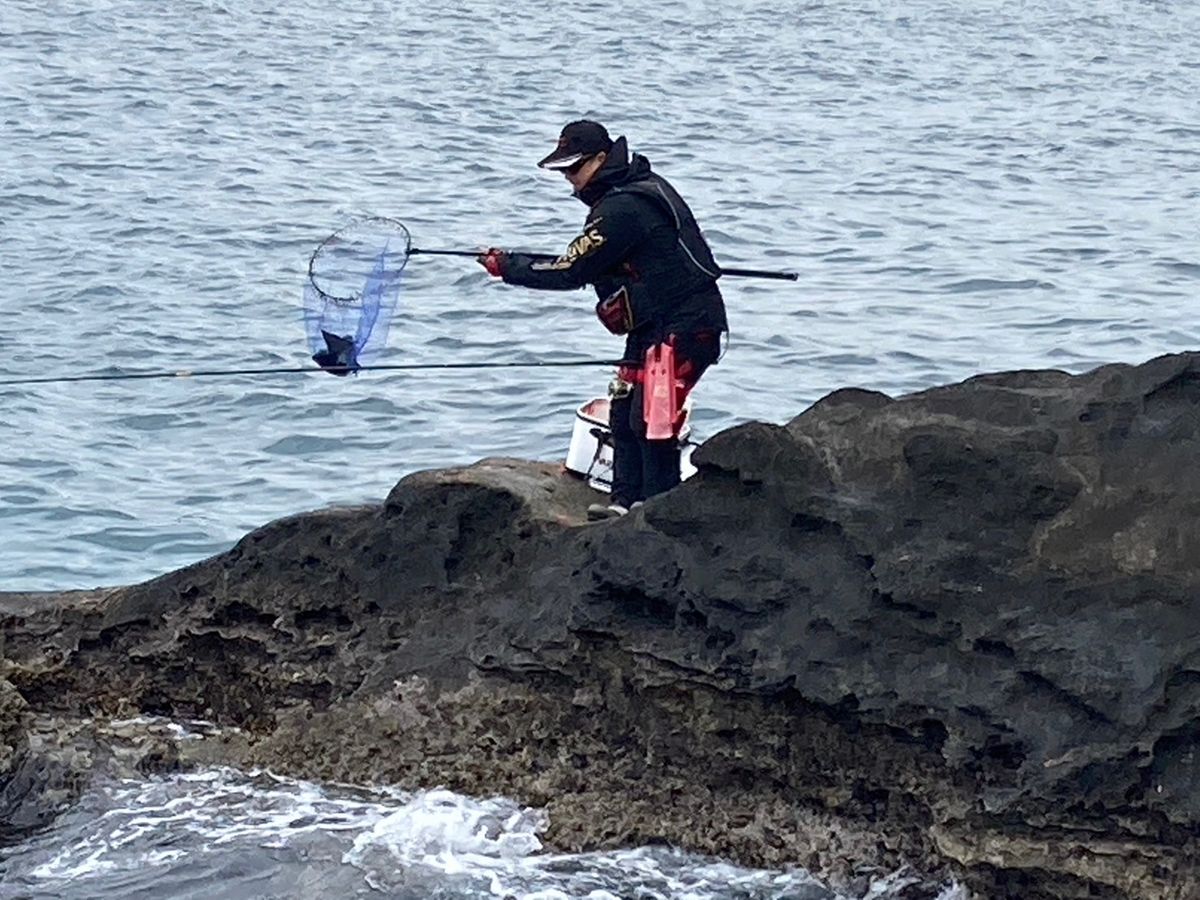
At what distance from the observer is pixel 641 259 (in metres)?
8.28

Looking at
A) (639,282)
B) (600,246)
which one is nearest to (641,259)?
(639,282)

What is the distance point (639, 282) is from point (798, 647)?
2225mm

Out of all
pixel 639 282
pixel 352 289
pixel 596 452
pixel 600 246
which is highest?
pixel 600 246

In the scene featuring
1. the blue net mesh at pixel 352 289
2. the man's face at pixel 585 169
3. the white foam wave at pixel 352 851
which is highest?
the man's face at pixel 585 169

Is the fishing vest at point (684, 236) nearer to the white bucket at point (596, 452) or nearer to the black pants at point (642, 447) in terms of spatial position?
the black pants at point (642, 447)

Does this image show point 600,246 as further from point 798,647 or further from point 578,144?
point 798,647

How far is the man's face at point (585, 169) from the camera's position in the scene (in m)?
8.27

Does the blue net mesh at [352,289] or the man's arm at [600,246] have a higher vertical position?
the man's arm at [600,246]

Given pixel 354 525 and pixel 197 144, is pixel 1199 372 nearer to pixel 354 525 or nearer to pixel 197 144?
pixel 354 525

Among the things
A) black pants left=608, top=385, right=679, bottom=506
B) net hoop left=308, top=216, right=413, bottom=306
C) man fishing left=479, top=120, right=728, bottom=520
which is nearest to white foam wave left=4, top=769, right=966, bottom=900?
man fishing left=479, top=120, right=728, bottom=520

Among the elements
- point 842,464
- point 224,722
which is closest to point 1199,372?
point 842,464

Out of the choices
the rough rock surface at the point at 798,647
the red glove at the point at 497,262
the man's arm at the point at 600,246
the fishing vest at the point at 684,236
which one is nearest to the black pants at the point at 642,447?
the fishing vest at the point at 684,236

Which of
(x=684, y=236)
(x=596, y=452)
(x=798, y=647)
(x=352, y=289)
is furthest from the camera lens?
(x=352, y=289)

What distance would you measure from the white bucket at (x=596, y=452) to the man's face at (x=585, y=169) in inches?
36.7
